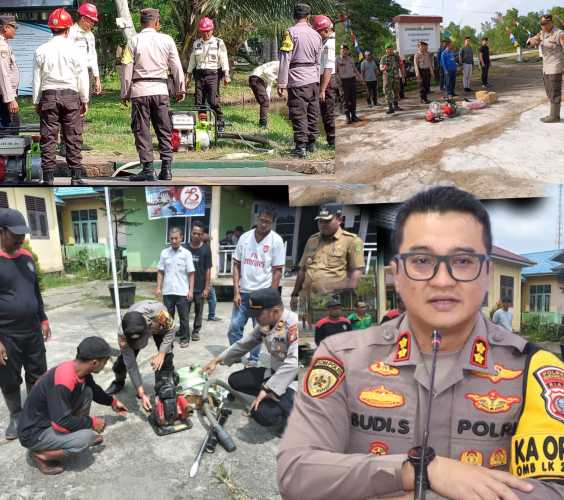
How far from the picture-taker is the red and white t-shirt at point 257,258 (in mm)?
2598

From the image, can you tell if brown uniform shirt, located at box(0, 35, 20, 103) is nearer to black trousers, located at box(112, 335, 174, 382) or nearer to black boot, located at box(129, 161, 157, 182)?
black boot, located at box(129, 161, 157, 182)

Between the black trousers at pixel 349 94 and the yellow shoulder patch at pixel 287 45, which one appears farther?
the yellow shoulder patch at pixel 287 45

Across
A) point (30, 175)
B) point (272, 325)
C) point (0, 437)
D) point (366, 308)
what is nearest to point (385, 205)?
point (366, 308)

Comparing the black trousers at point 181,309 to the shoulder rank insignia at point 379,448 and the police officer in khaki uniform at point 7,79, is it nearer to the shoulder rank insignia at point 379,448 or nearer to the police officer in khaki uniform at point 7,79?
the shoulder rank insignia at point 379,448

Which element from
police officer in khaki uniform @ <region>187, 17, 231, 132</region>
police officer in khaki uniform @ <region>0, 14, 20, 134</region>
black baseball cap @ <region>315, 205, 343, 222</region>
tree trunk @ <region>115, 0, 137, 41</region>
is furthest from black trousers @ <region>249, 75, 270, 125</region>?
black baseball cap @ <region>315, 205, 343, 222</region>

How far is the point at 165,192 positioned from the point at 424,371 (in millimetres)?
1522

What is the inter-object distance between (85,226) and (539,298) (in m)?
1.84

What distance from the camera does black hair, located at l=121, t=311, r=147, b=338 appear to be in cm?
264

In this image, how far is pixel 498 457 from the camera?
148 cm

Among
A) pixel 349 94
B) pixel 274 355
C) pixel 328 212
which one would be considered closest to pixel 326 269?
pixel 328 212

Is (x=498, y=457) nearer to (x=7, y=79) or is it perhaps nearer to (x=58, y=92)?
(x=58, y=92)

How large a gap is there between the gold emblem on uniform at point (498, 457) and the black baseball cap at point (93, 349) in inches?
63.4

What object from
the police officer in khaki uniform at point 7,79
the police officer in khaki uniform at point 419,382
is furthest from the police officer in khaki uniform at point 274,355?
the police officer in khaki uniform at point 7,79

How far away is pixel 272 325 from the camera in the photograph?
8.62 feet
